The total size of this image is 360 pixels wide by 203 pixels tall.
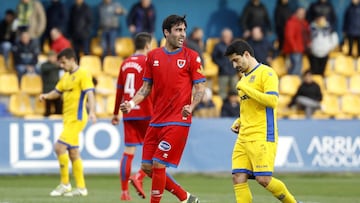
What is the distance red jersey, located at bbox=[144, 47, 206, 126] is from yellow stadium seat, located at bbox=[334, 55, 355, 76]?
14768 millimetres

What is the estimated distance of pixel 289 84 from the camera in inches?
1001

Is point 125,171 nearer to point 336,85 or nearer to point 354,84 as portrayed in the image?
point 336,85

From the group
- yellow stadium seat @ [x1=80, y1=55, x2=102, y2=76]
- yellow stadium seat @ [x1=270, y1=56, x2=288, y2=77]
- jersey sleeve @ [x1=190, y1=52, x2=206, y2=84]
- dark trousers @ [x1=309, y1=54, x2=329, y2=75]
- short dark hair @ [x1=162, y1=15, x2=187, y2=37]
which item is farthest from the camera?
yellow stadium seat @ [x1=270, y1=56, x2=288, y2=77]

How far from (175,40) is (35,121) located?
9435mm

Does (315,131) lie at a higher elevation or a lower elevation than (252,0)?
lower

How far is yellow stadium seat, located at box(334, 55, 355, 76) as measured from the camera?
2648 centimetres

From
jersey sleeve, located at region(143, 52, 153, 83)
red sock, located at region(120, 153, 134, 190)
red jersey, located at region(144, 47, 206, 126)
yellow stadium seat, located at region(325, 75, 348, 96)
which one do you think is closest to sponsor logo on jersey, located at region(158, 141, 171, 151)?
red jersey, located at region(144, 47, 206, 126)

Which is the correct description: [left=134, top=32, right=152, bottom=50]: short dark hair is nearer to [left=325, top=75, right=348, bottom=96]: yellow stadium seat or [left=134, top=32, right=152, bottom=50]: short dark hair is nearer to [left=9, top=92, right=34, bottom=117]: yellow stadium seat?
[left=9, top=92, right=34, bottom=117]: yellow stadium seat

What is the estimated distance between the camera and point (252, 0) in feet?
85.6

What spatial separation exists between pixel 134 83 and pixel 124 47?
10.9 meters

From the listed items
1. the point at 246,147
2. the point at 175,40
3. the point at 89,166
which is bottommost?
the point at 89,166

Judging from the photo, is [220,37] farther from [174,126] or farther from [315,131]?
[174,126]

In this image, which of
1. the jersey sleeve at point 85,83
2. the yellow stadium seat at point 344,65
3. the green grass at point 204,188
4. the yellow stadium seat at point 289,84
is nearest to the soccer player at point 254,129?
the green grass at point 204,188

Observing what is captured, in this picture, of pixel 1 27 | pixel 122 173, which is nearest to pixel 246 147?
pixel 122 173
